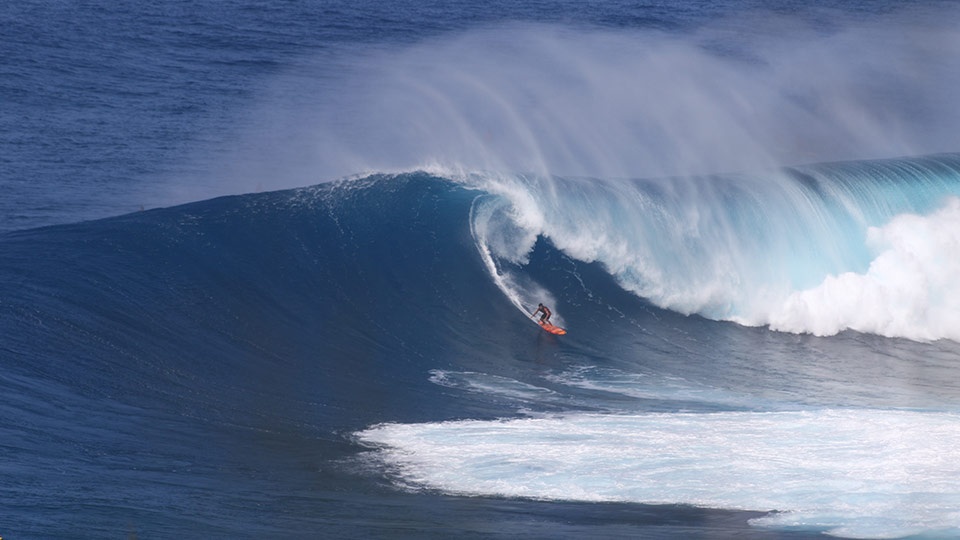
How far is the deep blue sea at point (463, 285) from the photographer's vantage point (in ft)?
42.1

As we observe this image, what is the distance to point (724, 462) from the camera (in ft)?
45.1

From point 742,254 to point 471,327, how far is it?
19.0ft

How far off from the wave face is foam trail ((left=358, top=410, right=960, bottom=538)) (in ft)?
0.14

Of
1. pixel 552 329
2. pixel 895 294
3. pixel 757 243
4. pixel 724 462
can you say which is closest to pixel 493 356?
pixel 552 329

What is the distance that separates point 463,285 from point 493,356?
91.6 inches

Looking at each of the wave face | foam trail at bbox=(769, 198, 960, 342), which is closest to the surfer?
the wave face

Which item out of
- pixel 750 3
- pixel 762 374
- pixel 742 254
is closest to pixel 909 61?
pixel 750 3

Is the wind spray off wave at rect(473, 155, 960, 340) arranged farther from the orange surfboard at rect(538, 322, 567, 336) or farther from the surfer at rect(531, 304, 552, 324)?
the orange surfboard at rect(538, 322, 567, 336)

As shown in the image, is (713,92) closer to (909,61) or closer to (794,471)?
(909,61)

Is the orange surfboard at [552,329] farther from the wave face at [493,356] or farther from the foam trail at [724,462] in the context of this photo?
the foam trail at [724,462]

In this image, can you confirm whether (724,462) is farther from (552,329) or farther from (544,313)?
(544,313)

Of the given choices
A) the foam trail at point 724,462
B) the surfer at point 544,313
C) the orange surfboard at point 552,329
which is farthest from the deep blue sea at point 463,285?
the surfer at point 544,313

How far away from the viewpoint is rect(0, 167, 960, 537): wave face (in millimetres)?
12734

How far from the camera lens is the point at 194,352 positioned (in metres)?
16.9
